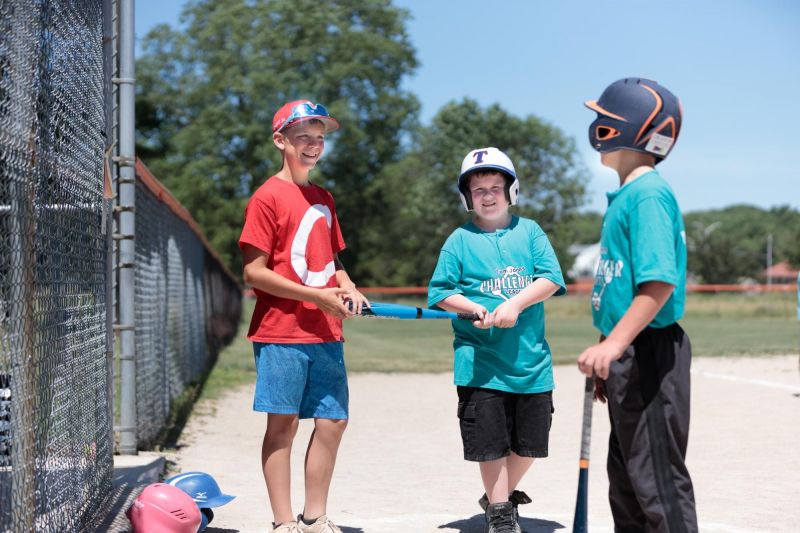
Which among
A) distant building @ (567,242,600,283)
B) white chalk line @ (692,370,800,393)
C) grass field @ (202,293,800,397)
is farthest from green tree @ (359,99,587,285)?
white chalk line @ (692,370,800,393)

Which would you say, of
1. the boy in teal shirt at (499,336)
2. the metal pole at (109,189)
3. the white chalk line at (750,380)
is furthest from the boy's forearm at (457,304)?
the white chalk line at (750,380)

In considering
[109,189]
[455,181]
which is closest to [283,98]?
[455,181]

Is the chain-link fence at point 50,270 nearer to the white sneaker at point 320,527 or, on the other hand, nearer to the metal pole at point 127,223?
the white sneaker at point 320,527

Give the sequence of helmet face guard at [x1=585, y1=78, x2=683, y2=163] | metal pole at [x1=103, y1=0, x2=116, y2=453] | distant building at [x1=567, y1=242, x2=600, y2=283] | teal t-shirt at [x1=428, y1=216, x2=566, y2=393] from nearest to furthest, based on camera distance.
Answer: helmet face guard at [x1=585, y1=78, x2=683, y2=163], teal t-shirt at [x1=428, y1=216, x2=566, y2=393], metal pole at [x1=103, y1=0, x2=116, y2=453], distant building at [x1=567, y1=242, x2=600, y2=283]

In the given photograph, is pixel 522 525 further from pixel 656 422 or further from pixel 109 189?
pixel 109 189

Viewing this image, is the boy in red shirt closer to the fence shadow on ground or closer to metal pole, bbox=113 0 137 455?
the fence shadow on ground

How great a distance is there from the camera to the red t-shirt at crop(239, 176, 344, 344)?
4.66 m

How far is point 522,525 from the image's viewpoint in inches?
204

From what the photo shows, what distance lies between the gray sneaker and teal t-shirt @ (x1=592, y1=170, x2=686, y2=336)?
4.46 ft

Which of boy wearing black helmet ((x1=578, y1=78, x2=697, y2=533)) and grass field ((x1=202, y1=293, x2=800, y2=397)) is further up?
boy wearing black helmet ((x1=578, y1=78, x2=697, y2=533))

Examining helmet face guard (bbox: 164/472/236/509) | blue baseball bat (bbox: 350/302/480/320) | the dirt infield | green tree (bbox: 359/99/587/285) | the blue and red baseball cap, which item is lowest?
the dirt infield

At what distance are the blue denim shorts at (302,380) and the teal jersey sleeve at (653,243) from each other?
1715mm

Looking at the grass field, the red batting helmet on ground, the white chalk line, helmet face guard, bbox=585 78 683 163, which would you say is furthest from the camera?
the grass field

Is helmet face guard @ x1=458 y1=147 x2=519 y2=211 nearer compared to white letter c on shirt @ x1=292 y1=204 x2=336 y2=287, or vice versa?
white letter c on shirt @ x1=292 y1=204 x2=336 y2=287
